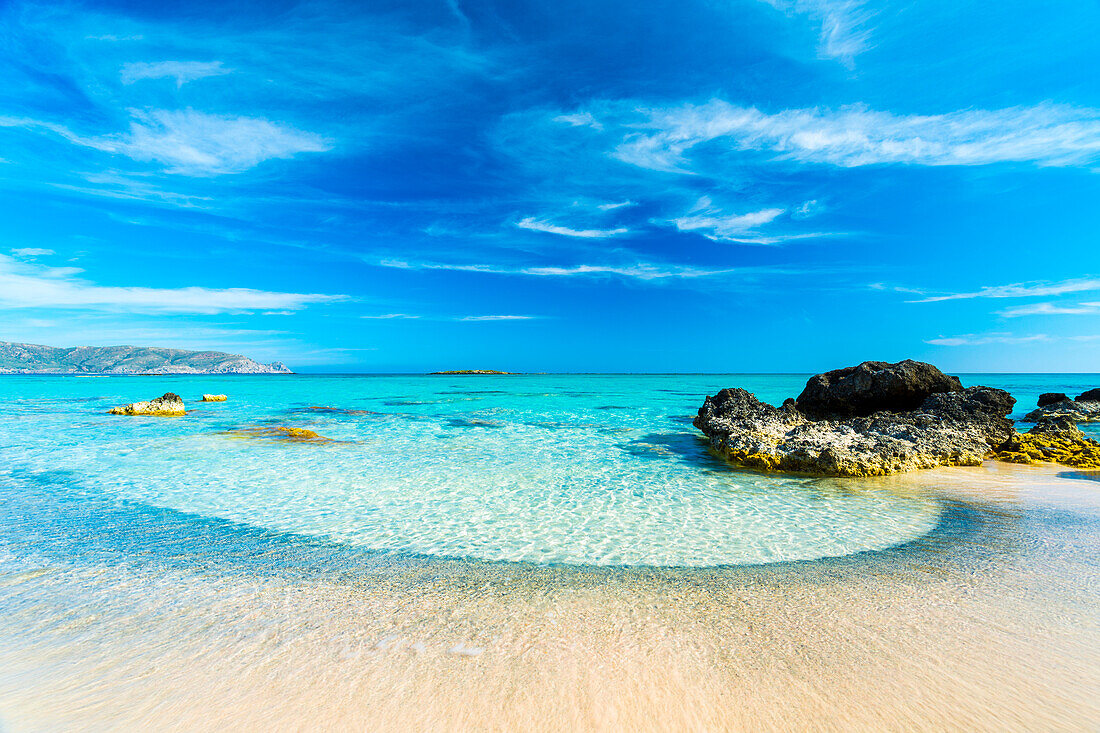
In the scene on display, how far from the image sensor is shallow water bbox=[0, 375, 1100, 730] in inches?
123

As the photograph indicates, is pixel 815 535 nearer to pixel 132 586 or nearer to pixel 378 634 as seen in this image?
pixel 378 634

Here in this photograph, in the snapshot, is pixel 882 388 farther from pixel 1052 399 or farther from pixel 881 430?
pixel 1052 399

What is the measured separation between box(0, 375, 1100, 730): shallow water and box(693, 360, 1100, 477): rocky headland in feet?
3.82

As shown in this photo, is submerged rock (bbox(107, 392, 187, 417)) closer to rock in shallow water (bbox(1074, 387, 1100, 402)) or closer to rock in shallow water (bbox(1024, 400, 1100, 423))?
rock in shallow water (bbox(1024, 400, 1100, 423))

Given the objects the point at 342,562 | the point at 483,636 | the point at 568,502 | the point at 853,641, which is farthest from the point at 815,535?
the point at 342,562

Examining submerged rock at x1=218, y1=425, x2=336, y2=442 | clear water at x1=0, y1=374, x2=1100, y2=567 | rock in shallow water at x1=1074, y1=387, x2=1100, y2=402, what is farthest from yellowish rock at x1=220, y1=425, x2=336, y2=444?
rock in shallow water at x1=1074, y1=387, x2=1100, y2=402

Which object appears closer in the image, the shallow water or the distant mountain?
the shallow water

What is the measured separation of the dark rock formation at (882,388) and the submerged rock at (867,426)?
0.03 m

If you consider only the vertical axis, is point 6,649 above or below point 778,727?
below

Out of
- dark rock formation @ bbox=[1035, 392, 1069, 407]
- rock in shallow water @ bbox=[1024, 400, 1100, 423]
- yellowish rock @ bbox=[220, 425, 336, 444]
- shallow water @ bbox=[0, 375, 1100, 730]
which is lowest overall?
yellowish rock @ bbox=[220, 425, 336, 444]

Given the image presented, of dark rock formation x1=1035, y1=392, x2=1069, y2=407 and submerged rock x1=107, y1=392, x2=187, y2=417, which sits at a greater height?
dark rock formation x1=1035, y1=392, x2=1069, y2=407

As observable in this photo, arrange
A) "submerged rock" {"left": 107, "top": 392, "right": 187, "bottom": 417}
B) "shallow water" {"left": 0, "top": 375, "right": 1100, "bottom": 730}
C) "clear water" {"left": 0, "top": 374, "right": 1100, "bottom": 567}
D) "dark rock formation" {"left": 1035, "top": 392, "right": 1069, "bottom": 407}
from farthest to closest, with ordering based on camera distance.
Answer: "dark rock formation" {"left": 1035, "top": 392, "right": 1069, "bottom": 407}, "submerged rock" {"left": 107, "top": 392, "right": 187, "bottom": 417}, "clear water" {"left": 0, "top": 374, "right": 1100, "bottom": 567}, "shallow water" {"left": 0, "top": 375, "right": 1100, "bottom": 730}

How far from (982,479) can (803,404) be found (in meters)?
9.91

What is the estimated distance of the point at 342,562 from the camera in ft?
19.0
